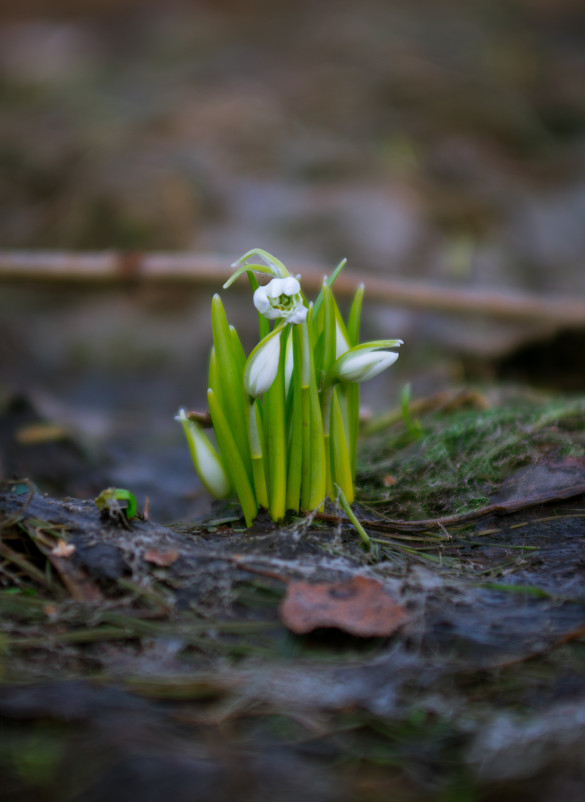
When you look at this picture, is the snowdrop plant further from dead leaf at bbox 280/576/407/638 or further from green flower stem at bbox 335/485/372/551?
dead leaf at bbox 280/576/407/638

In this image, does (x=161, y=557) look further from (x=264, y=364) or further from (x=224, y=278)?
(x=224, y=278)

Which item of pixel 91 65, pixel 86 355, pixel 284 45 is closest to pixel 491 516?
pixel 86 355

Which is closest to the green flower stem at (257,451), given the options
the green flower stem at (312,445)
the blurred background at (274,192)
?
the green flower stem at (312,445)

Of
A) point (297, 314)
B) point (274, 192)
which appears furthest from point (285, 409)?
point (274, 192)

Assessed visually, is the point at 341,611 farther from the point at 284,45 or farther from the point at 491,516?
the point at 284,45

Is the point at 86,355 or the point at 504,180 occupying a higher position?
the point at 504,180

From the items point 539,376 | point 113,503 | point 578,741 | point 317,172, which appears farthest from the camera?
point 317,172

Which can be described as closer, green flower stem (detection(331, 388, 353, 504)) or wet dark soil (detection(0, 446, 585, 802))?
wet dark soil (detection(0, 446, 585, 802))

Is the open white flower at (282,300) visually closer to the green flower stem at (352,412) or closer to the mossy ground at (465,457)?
the green flower stem at (352,412)

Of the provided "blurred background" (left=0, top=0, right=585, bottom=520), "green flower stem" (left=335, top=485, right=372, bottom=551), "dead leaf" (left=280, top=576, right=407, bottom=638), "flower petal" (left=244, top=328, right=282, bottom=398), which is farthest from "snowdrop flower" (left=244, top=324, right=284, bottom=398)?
"blurred background" (left=0, top=0, right=585, bottom=520)
